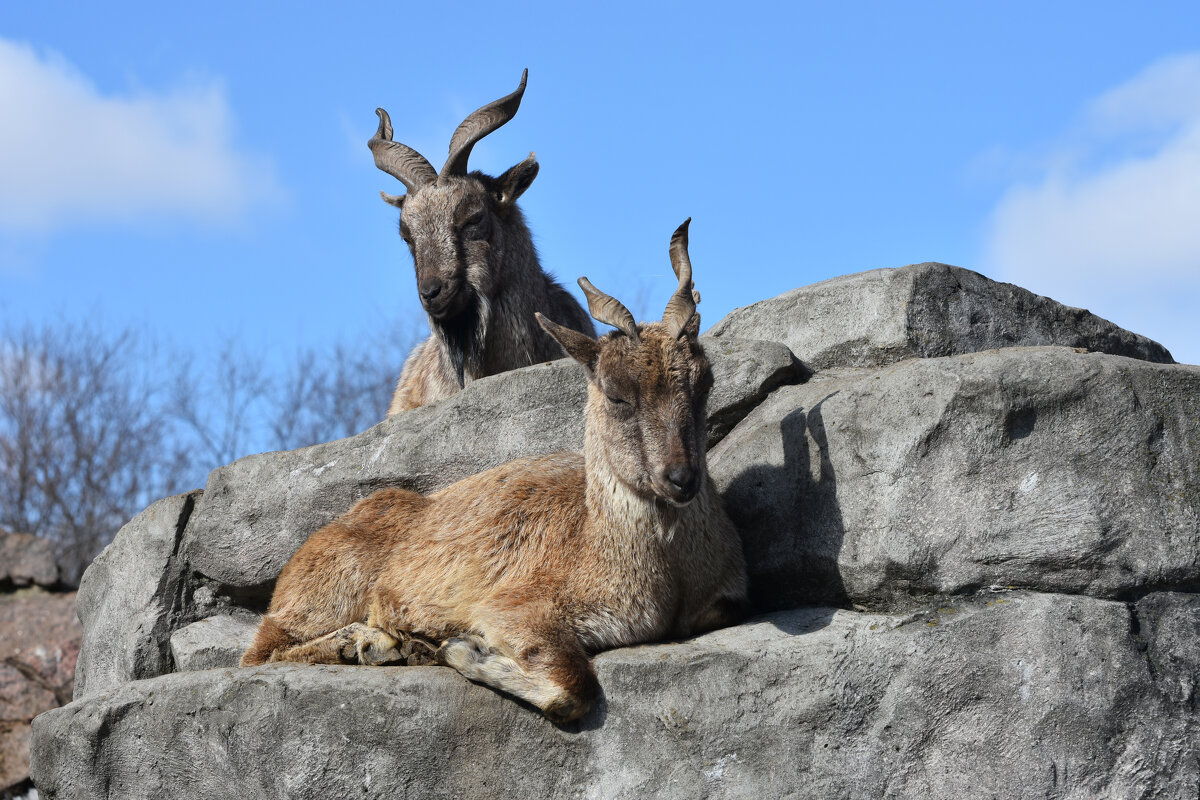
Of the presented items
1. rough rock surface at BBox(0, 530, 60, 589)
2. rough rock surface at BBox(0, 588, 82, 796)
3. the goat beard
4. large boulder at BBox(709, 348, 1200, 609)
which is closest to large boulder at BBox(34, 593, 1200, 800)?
large boulder at BBox(709, 348, 1200, 609)

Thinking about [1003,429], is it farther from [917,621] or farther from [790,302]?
[790,302]

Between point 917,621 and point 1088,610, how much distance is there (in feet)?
2.76

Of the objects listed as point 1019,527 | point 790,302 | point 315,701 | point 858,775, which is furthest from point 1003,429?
point 315,701

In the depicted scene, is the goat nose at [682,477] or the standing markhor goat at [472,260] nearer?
the goat nose at [682,477]

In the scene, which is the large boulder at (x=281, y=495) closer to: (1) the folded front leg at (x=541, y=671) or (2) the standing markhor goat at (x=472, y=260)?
(2) the standing markhor goat at (x=472, y=260)

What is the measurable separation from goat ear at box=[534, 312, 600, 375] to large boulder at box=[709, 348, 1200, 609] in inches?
59.4

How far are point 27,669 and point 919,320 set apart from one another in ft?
43.4

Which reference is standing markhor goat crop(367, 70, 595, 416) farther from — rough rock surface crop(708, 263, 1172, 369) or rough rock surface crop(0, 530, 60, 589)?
rough rock surface crop(0, 530, 60, 589)

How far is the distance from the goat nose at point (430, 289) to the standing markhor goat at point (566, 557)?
219 centimetres

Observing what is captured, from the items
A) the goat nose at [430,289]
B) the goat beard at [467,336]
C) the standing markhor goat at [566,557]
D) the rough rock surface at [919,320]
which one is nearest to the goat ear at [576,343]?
the standing markhor goat at [566,557]

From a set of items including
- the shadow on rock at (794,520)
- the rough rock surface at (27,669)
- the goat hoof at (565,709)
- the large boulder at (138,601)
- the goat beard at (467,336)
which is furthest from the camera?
the rough rock surface at (27,669)

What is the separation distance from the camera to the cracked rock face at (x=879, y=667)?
596 cm

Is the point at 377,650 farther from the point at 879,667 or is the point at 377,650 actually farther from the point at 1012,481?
the point at 1012,481

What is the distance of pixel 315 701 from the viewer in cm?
646
